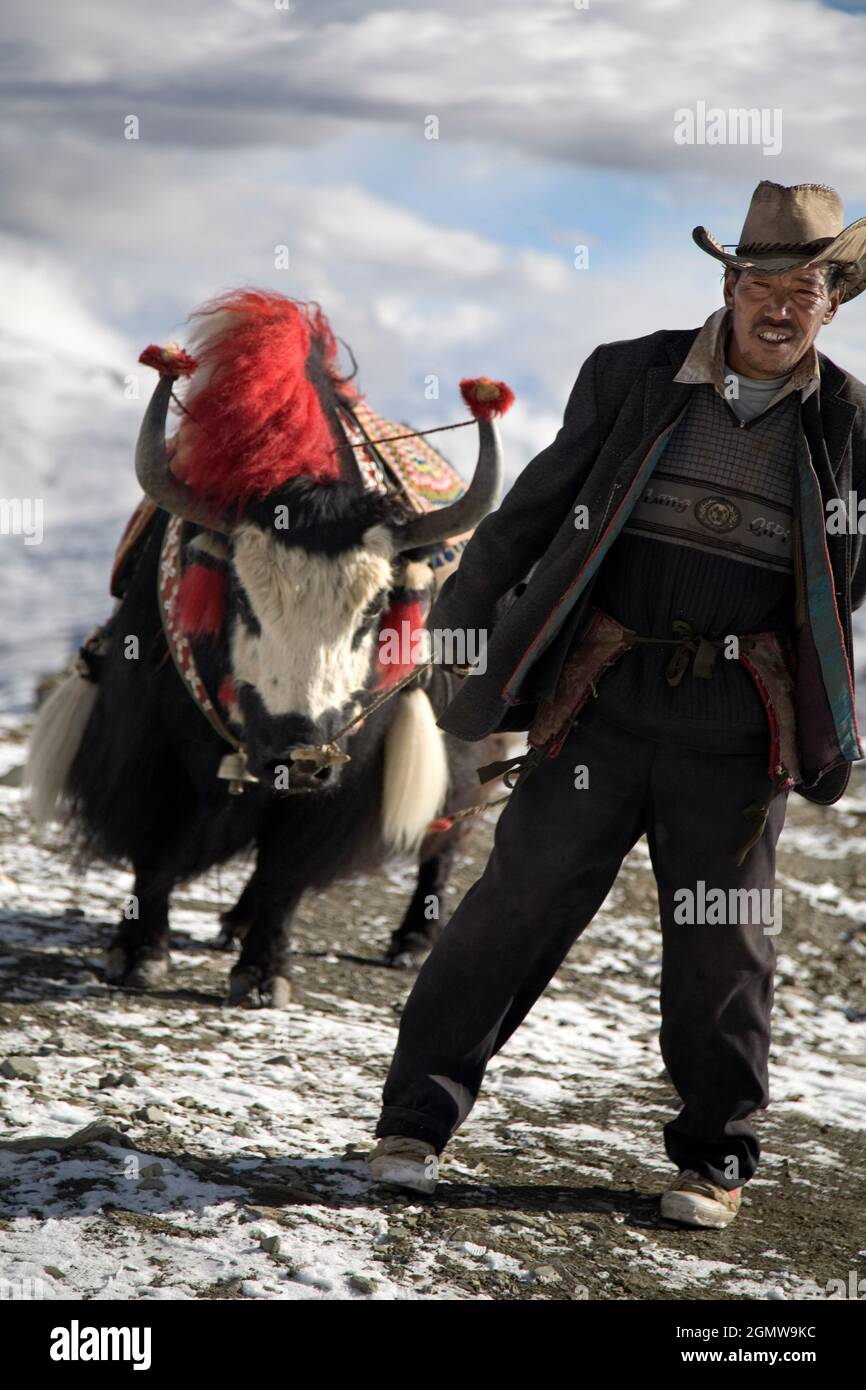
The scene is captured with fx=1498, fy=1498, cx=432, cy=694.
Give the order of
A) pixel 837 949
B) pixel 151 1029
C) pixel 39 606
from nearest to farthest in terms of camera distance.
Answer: pixel 151 1029 → pixel 837 949 → pixel 39 606

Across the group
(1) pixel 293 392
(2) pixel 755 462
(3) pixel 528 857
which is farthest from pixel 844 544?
(1) pixel 293 392

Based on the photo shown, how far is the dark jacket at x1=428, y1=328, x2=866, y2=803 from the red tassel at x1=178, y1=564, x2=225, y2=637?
1165 millimetres

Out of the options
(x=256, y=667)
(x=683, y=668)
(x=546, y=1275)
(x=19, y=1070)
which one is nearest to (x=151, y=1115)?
(x=19, y=1070)

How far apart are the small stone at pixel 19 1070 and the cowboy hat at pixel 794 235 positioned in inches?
80.3

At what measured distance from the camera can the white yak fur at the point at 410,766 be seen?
159 inches

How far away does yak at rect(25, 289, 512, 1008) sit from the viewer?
357 cm

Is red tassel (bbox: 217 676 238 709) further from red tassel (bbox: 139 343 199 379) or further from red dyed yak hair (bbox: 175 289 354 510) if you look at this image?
red tassel (bbox: 139 343 199 379)

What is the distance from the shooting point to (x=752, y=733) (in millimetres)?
2570

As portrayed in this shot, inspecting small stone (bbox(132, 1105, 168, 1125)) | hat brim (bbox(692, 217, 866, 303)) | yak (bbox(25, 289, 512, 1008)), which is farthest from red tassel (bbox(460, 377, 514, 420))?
small stone (bbox(132, 1105, 168, 1125))

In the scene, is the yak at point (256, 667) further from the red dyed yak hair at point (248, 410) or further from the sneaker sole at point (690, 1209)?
the sneaker sole at point (690, 1209)

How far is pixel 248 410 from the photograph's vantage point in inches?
143
